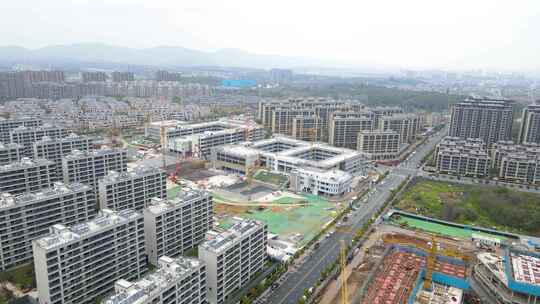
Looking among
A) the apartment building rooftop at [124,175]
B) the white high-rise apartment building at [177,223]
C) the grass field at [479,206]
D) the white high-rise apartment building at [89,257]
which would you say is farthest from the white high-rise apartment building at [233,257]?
the grass field at [479,206]

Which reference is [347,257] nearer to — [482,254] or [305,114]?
[482,254]

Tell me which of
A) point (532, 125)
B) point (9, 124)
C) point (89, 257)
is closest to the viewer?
point (89, 257)

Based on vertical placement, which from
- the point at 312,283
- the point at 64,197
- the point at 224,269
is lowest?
the point at 312,283

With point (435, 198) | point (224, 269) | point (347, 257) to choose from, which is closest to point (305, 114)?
point (435, 198)

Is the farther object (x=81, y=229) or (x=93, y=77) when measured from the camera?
(x=93, y=77)

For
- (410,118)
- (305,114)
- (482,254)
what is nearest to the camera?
(482,254)

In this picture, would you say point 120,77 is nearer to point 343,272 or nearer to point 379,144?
point 379,144

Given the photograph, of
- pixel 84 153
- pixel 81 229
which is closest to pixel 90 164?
pixel 84 153
